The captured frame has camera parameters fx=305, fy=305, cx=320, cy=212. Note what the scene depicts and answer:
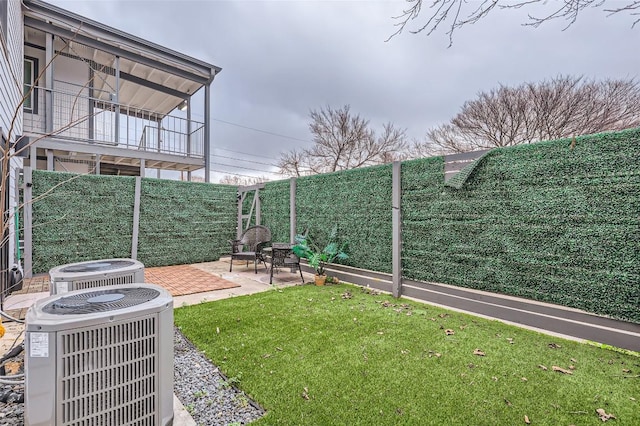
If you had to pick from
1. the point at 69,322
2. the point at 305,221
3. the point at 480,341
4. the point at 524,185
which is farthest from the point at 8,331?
the point at 524,185

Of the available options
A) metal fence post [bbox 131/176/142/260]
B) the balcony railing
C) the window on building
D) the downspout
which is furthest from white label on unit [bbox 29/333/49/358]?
the window on building

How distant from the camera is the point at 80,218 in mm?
6469

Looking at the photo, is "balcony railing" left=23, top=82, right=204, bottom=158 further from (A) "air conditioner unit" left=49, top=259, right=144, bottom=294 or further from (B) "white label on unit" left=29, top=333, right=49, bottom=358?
(B) "white label on unit" left=29, top=333, right=49, bottom=358

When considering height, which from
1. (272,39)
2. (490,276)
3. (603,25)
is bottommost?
(490,276)

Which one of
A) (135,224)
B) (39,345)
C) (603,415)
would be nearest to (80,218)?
(135,224)

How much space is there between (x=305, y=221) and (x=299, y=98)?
13.4 m

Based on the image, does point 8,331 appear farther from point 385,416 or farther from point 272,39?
point 272,39

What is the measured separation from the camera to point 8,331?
345cm

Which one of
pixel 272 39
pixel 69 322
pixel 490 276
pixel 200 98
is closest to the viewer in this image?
pixel 69 322

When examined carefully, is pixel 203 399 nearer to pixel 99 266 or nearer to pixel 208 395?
pixel 208 395

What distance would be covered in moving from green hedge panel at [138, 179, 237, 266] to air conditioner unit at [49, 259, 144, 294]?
5065 mm

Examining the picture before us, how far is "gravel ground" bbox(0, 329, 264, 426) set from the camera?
2031mm

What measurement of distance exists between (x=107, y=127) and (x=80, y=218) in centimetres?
419

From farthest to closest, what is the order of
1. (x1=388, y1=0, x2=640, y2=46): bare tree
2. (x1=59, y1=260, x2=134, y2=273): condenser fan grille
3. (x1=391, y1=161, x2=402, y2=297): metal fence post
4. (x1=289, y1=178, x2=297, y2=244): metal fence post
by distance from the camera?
(x1=289, y1=178, x2=297, y2=244): metal fence post
(x1=391, y1=161, x2=402, y2=297): metal fence post
(x1=59, y1=260, x2=134, y2=273): condenser fan grille
(x1=388, y1=0, x2=640, y2=46): bare tree
